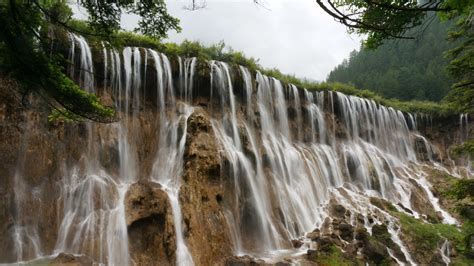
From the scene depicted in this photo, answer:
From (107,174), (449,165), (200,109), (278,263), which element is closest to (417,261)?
(278,263)

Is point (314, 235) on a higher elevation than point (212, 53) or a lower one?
lower

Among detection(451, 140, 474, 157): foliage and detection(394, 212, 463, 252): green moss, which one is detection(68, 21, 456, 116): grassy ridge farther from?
detection(394, 212, 463, 252): green moss

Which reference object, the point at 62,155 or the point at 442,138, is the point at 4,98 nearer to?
the point at 62,155

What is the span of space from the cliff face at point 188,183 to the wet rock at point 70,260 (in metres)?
0.08

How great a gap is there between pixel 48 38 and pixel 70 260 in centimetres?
653

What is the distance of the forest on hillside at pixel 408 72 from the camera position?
5262 centimetres

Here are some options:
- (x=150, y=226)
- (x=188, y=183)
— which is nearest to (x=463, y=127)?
(x=188, y=183)

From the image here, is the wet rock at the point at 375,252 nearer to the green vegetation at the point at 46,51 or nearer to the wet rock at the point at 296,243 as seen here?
the wet rock at the point at 296,243

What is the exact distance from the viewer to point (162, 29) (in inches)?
241

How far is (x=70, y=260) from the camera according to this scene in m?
8.99

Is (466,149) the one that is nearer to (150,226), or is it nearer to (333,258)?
(333,258)

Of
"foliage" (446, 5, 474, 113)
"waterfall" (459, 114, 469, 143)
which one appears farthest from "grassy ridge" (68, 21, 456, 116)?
"waterfall" (459, 114, 469, 143)

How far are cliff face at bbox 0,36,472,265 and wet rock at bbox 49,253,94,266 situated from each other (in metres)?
0.08

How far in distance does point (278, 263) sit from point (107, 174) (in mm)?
7002
